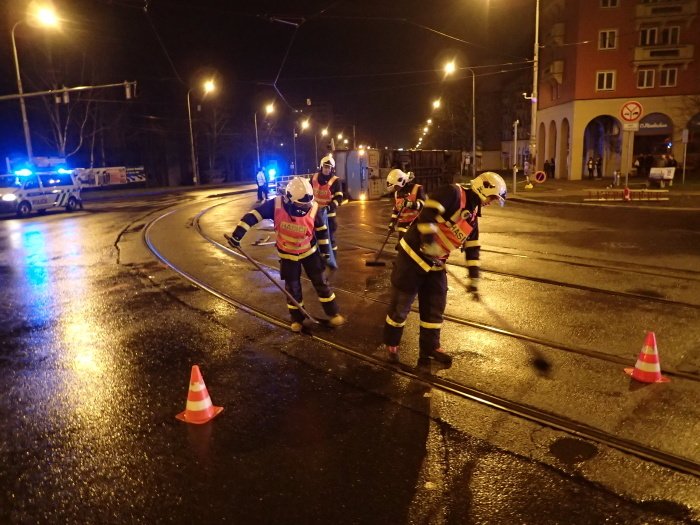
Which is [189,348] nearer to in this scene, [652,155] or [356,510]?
[356,510]

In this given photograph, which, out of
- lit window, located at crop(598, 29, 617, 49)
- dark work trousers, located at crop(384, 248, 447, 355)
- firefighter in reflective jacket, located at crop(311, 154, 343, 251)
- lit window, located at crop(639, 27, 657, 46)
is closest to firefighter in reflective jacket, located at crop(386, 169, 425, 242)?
firefighter in reflective jacket, located at crop(311, 154, 343, 251)

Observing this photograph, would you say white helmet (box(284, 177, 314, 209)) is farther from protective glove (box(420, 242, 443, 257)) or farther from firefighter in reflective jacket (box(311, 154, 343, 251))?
firefighter in reflective jacket (box(311, 154, 343, 251))

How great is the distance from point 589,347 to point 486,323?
4.12 ft

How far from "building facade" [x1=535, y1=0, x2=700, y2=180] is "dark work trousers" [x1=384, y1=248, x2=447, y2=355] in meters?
32.3

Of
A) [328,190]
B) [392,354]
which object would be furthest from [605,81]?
[392,354]

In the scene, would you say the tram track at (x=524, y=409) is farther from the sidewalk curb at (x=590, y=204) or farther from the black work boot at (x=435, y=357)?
the sidewalk curb at (x=590, y=204)

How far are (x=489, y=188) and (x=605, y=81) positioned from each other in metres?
37.0

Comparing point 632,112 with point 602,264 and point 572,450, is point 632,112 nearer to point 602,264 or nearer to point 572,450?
point 602,264

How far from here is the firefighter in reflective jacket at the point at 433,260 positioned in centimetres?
520

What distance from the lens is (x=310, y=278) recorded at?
670cm

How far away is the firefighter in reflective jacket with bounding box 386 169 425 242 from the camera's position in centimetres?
940

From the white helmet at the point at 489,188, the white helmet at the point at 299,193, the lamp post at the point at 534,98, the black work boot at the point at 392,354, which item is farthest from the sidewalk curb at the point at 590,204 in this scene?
the black work boot at the point at 392,354

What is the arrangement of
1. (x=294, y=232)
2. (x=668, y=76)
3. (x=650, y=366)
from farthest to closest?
(x=668, y=76) < (x=294, y=232) < (x=650, y=366)

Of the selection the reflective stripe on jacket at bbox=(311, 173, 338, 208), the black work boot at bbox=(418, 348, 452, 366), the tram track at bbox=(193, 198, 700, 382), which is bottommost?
the tram track at bbox=(193, 198, 700, 382)
